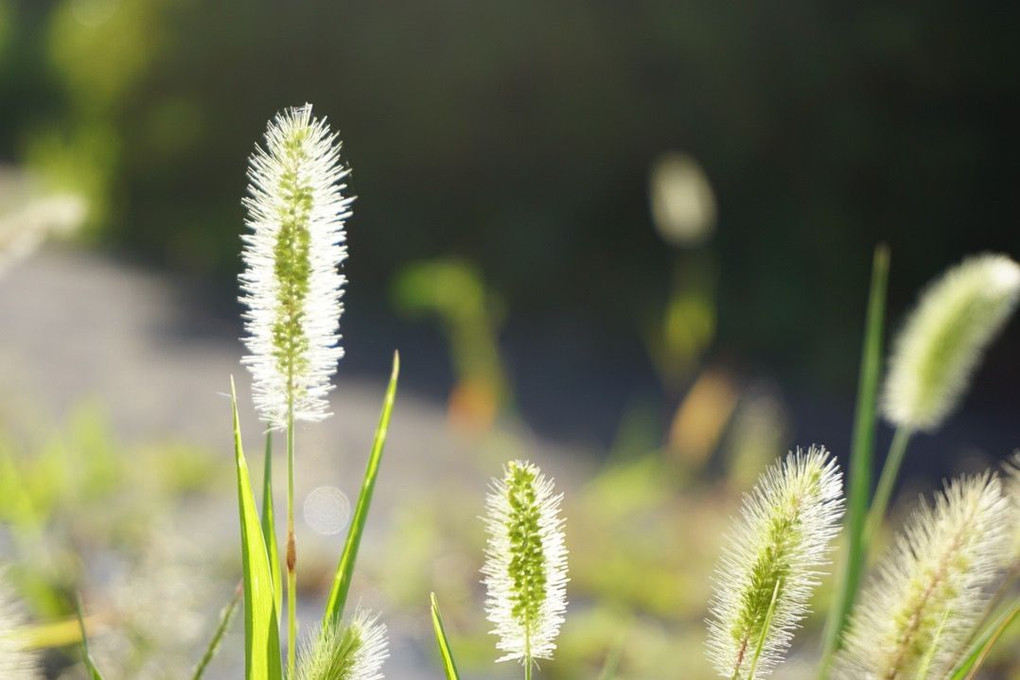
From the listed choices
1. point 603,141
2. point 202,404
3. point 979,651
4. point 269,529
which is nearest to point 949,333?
point 979,651

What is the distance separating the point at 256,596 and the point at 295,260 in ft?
0.82

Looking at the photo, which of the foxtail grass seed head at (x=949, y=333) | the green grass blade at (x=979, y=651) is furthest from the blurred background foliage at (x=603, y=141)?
the green grass blade at (x=979, y=651)

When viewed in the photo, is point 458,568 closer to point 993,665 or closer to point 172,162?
point 993,665

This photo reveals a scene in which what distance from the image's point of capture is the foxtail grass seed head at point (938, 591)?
2.77ft

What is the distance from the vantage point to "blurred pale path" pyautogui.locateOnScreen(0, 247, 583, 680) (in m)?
3.62

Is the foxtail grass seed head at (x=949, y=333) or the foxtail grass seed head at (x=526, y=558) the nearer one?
the foxtail grass seed head at (x=526, y=558)

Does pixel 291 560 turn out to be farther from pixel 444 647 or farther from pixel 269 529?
pixel 444 647

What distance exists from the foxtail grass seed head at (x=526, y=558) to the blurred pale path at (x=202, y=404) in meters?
2.08

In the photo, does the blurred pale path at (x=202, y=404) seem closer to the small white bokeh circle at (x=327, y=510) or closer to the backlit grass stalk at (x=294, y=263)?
the small white bokeh circle at (x=327, y=510)

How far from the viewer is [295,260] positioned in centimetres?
79

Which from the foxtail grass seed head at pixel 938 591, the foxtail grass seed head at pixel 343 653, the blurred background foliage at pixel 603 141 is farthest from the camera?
the blurred background foliage at pixel 603 141

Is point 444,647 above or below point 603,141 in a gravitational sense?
below

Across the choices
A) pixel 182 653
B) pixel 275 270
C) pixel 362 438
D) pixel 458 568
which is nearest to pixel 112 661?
pixel 182 653

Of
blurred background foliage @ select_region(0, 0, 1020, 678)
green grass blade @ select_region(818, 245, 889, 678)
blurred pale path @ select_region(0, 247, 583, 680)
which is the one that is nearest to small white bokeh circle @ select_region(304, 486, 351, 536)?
blurred pale path @ select_region(0, 247, 583, 680)
